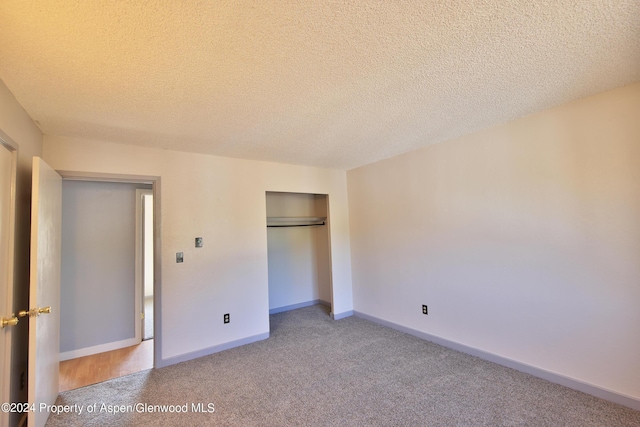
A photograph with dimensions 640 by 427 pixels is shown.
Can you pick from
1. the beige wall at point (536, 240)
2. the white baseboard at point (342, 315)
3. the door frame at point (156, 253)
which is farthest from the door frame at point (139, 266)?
the beige wall at point (536, 240)

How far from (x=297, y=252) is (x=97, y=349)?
293 cm

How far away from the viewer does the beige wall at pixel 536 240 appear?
1995mm

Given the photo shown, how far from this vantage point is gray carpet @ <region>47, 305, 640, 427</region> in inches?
76.9

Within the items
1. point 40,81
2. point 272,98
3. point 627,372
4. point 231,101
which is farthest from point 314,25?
point 627,372

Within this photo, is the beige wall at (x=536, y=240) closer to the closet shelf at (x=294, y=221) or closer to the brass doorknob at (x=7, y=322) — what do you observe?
the closet shelf at (x=294, y=221)

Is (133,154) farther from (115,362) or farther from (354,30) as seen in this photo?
(354,30)

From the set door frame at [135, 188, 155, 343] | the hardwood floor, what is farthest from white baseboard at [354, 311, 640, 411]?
door frame at [135, 188, 155, 343]

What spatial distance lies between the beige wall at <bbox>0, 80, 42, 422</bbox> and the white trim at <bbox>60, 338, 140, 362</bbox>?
1460 millimetres

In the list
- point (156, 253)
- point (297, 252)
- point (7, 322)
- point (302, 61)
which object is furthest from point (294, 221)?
point (7, 322)

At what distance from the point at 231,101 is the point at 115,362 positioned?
3080mm

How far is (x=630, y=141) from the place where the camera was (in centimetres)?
196

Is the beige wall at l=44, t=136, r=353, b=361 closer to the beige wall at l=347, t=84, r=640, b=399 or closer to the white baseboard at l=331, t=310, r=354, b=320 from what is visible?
the white baseboard at l=331, t=310, r=354, b=320

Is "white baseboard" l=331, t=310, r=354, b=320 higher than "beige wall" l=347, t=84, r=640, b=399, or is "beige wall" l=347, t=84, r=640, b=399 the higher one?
"beige wall" l=347, t=84, r=640, b=399

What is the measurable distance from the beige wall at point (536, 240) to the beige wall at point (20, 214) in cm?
347
